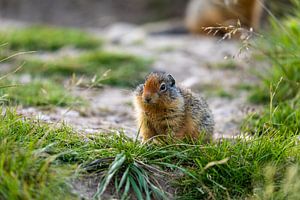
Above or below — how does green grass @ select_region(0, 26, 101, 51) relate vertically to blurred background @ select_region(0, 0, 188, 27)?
above

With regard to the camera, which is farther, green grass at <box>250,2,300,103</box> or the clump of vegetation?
green grass at <box>250,2,300,103</box>

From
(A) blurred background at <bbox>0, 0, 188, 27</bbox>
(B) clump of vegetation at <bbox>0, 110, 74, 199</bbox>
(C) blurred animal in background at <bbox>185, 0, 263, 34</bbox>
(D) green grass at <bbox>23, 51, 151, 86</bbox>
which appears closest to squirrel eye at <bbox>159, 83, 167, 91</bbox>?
(B) clump of vegetation at <bbox>0, 110, 74, 199</bbox>

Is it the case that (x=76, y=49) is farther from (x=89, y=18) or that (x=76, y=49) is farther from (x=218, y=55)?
(x=89, y=18)

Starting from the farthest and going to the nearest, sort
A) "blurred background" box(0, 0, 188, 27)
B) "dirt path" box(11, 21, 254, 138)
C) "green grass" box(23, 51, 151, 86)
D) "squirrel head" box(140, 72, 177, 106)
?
"blurred background" box(0, 0, 188, 27) < "green grass" box(23, 51, 151, 86) < "dirt path" box(11, 21, 254, 138) < "squirrel head" box(140, 72, 177, 106)

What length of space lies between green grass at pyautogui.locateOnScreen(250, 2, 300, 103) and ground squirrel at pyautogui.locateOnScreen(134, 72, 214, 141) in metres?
1.31

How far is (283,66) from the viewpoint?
19.5 feet

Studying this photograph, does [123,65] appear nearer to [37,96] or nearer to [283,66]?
[37,96]

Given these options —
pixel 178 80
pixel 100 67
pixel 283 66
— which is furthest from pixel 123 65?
pixel 283 66

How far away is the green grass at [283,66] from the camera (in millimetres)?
5770

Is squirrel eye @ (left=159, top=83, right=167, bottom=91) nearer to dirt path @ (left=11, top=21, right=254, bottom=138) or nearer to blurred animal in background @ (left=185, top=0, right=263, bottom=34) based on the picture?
dirt path @ (left=11, top=21, right=254, bottom=138)

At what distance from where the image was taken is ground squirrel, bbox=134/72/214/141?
445 centimetres

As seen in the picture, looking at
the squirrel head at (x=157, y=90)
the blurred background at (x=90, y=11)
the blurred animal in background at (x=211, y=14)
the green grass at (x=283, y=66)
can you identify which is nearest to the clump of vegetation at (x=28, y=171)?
the squirrel head at (x=157, y=90)

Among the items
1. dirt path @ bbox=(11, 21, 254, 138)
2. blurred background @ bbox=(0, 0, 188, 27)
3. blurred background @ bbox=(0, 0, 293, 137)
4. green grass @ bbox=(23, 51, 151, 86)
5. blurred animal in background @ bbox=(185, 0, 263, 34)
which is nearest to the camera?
dirt path @ bbox=(11, 21, 254, 138)

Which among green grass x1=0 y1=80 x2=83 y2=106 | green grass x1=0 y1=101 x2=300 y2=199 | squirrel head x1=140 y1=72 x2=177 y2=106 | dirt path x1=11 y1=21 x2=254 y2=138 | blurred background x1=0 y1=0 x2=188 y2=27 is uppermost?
squirrel head x1=140 y1=72 x2=177 y2=106
